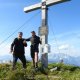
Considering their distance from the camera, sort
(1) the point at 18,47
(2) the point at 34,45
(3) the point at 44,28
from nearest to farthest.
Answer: (1) the point at 18,47
(2) the point at 34,45
(3) the point at 44,28

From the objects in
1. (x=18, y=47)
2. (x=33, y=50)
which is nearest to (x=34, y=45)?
(x=33, y=50)

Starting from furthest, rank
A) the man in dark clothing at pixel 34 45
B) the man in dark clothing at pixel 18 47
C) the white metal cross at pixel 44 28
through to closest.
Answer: the white metal cross at pixel 44 28 < the man in dark clothing at pixel 34 45 < the man in dark clothing at pixel 18 47

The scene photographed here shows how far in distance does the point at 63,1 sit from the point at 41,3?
1.47 m

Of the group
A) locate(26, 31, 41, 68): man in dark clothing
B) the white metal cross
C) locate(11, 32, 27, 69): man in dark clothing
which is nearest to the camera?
locate(11, 32, 27, 69): man in dark clothing

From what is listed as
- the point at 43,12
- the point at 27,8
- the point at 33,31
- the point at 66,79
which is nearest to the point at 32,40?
the point at 33,31

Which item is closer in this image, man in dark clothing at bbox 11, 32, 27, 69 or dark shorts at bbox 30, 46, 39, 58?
man in dark clothing at bbox 11, 32, 27, 69

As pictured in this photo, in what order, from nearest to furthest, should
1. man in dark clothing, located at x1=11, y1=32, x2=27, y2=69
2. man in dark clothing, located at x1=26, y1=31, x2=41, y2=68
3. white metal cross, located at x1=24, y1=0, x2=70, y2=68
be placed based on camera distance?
man in dark clothing, located at x1=11, y1=32, x2=27, y2=69 → man in dark clothing, located at x1=26, y1=31, x2=41, y2=68 → white metal cross, located at x1=24, y1=0, x2=70, y2=68

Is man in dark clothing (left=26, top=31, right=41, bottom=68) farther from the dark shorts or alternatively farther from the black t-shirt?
the black t-shirt

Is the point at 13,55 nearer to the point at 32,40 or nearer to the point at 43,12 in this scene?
the point at 32,40

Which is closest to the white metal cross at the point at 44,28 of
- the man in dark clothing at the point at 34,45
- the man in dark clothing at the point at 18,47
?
the man in dark clothing at the point at 34,45

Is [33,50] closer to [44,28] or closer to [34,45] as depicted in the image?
[34,45]

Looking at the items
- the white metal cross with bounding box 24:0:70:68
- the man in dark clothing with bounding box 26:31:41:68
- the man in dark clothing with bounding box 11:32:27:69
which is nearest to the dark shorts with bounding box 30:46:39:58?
the man in dark clothing with bounding box 26:31:41:68

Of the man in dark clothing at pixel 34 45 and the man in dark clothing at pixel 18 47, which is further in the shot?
the man in dark clothing at pixel 34 45

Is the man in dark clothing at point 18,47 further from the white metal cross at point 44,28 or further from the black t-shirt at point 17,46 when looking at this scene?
the white metal cross at point 44,28
